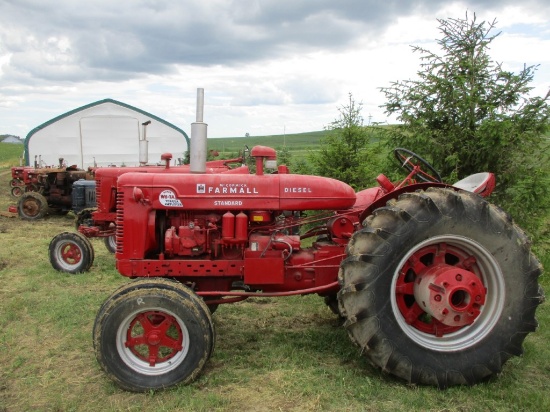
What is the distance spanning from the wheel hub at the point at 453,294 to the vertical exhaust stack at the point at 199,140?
77.7 inches

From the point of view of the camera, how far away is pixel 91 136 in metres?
21.7

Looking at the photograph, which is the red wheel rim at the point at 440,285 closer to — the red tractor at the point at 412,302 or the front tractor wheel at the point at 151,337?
the red tractor at the point at 412,302

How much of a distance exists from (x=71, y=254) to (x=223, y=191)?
174 inches

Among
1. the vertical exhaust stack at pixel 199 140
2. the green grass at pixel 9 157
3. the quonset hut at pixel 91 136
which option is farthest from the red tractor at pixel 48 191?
the green grass at pixel 9 157

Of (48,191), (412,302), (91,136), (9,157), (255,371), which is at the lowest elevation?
(9,157)

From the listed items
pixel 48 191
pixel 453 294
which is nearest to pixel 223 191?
pixel 453 294

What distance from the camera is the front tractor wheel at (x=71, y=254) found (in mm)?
7418

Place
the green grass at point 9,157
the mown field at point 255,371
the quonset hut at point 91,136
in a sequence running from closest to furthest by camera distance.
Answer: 1. the mown field at point 255,371
2. the quonset hut at point 91,136
3. the green grass at point 9,157

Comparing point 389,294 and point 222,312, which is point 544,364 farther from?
point 222,312

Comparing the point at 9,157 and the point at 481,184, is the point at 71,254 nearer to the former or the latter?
the point at 481,184

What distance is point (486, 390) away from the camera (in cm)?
343

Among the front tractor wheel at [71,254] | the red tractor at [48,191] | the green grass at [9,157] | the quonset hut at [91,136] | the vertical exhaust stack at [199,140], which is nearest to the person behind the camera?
the vertical exhaust stack at [199,140]

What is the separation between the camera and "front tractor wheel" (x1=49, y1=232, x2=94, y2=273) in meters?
7.42

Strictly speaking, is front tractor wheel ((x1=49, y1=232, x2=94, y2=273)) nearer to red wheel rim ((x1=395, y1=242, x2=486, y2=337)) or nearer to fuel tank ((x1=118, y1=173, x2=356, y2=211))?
fuel tank ((x1=118, y1=173, x2=356, y2=211))
